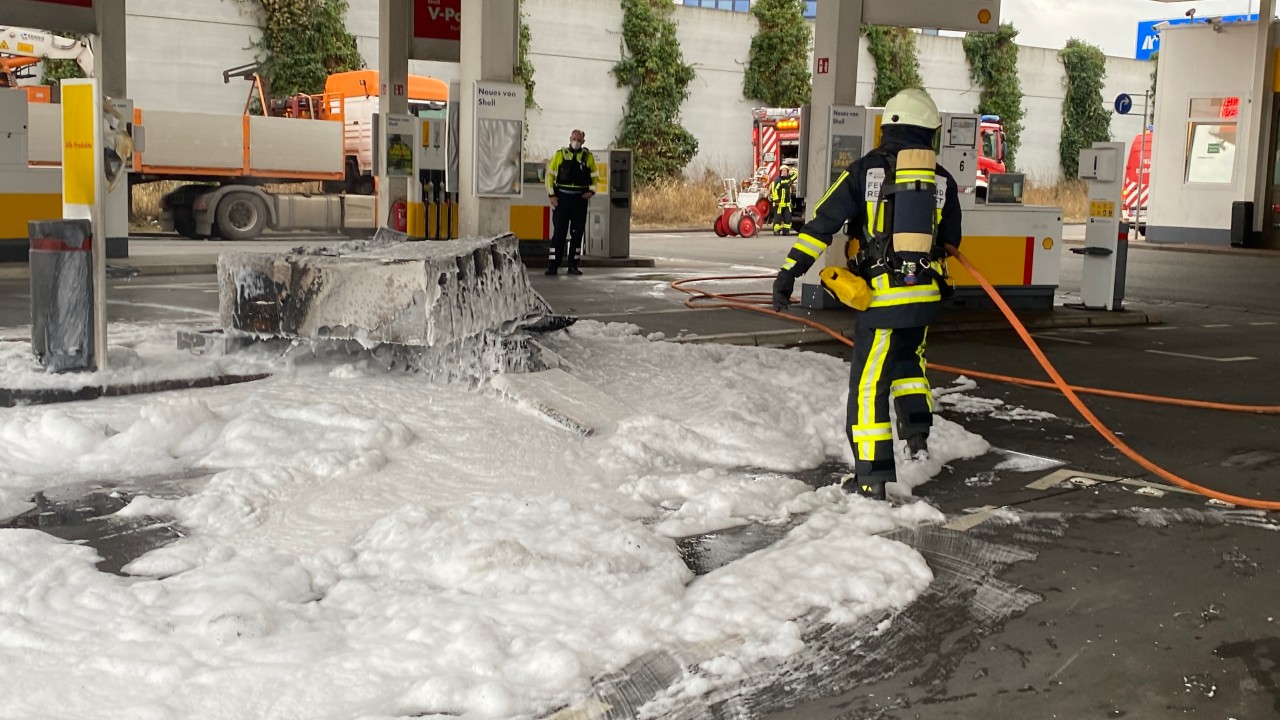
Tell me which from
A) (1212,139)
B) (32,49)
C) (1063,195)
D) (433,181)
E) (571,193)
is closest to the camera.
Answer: (571,193)

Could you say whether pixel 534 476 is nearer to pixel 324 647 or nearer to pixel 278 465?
pixel 278 465

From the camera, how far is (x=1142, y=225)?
32188 mm

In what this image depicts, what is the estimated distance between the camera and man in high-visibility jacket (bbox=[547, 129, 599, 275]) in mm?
17516

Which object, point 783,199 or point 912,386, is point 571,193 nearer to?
point 783,199

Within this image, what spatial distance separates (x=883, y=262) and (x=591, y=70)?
2855 cm

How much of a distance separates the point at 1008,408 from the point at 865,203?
10.3ft

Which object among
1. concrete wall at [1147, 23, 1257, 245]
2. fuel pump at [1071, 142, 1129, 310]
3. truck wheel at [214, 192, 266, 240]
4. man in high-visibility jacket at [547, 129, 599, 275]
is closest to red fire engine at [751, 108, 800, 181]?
concrete wall at [1147, 23, 1257, 245]

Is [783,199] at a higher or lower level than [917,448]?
higher

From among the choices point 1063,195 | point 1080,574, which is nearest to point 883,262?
point 1080,574

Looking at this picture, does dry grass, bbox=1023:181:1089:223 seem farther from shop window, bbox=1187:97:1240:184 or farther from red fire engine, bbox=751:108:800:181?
shop window, bbox=1187:97:1240:184

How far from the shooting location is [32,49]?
21938 millimetres

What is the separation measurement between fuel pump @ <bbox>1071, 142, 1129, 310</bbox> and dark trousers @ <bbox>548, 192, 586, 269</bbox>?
6.50m

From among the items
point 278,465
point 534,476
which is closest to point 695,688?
point 534,476

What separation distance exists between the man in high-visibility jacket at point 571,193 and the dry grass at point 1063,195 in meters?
27.5
